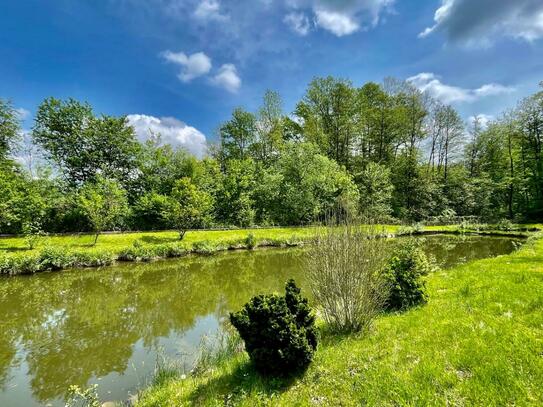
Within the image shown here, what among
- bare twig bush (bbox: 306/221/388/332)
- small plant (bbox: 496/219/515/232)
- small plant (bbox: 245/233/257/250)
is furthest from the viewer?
small plant (bbox: 496/219/515/232)

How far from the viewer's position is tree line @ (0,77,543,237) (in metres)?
24.5

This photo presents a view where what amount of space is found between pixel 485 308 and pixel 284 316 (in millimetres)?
4228

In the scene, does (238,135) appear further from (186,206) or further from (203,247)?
(203,247)

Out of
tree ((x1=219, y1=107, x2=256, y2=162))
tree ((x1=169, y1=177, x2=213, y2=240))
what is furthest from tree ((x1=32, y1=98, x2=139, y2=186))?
tree ((x1=219, y1=107, x2=256, y2=162))

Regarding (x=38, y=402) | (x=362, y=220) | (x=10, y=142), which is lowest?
(x=38, y=402)

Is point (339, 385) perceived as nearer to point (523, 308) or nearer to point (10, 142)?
point (523, 308)

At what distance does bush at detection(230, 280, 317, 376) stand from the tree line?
14.7m

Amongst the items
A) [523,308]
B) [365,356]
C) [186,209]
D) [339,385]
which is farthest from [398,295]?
[186,209]

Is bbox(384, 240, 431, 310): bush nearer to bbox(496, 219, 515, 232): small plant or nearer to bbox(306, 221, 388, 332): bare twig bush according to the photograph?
bbox(306, 221, 388, 332): bare twig bush

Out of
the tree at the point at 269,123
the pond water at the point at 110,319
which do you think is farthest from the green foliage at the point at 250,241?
the tree at the point at 269,123

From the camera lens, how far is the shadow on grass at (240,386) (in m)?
3.89

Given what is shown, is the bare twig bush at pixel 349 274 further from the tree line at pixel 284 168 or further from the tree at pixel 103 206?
the tree at pixel 103 206

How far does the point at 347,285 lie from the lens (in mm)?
5113

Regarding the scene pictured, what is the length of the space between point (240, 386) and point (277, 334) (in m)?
0.93
